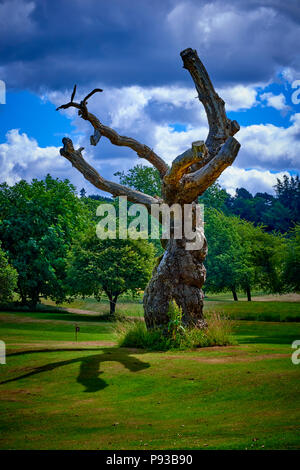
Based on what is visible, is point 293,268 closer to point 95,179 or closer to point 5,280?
point 5,280

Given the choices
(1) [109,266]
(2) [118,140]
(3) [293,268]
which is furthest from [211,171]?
(3) [293,268]

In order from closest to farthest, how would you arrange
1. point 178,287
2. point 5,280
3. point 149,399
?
point 149,399 → point 178,287 → point 5,280

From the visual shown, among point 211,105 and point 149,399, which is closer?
point 149,399

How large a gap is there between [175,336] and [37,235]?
106 feet

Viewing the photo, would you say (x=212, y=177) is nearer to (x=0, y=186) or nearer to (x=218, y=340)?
(x=218, y=340)

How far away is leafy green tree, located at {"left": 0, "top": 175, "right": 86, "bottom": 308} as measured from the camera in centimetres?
4562

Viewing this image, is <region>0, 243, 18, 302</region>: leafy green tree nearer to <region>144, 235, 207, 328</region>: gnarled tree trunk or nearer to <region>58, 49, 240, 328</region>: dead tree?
<region>58, 49, 240, 328</region>: dead tree

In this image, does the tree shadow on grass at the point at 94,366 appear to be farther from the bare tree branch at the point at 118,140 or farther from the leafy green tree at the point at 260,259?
the leafy green tree at the point at 260,259

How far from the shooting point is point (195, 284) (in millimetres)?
18531

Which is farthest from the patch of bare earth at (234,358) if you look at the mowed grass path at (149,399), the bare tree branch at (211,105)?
the bare tree branch at (211,105)

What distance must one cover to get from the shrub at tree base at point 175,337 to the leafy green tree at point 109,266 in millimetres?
22395

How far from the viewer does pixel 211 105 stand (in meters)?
21.0

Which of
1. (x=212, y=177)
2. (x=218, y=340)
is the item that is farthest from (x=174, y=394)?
(x=212, y=177)

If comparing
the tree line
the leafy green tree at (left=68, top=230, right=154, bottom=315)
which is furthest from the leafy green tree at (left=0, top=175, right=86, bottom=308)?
the leafy green tree at (left=68, top=230, right=154, bottom=315)
